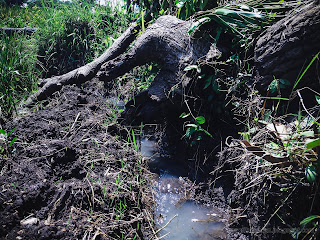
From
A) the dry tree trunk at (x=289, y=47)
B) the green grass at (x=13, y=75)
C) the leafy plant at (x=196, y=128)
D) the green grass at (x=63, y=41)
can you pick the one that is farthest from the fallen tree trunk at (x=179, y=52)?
the green grass at (x=63, y=41)

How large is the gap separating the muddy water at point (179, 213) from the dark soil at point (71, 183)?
0.15 meters

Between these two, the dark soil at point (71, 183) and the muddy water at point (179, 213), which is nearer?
the dark soil at point (71, 183)

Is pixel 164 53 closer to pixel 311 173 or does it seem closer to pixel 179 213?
pixel 179 213

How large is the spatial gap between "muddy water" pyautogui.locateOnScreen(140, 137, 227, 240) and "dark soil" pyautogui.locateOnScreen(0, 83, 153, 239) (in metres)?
0.15

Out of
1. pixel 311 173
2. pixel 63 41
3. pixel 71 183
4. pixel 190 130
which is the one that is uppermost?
pixel 63 41

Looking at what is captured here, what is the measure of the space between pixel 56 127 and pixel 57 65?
7.55ft

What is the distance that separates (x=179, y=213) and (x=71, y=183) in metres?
0.95

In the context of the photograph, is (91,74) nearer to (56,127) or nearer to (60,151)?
(56,127)

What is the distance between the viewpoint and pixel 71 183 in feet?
6.04

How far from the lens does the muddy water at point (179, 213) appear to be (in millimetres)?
1940

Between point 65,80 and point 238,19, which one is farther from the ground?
point 238,19

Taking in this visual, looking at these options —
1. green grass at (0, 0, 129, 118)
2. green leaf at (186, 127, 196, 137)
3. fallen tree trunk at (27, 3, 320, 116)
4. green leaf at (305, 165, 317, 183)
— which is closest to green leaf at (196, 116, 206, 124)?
green leaf at (186, 127, 196, 137)

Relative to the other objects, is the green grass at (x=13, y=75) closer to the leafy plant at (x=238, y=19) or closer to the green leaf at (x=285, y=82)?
the leafy plant at (x=238, y=19)

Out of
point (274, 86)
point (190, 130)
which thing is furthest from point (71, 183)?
point (274, 86)
